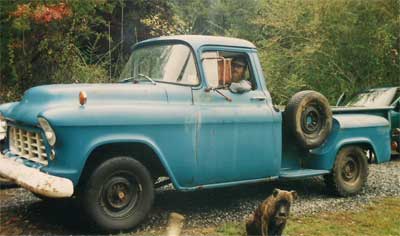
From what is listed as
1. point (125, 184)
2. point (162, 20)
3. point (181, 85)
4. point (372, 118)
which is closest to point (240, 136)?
point (181, 85)

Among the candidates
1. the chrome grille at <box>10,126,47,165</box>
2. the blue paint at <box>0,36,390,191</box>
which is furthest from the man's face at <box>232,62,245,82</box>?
the chrome grille at <box>10,126,47,165</box>

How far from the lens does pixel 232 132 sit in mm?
6023

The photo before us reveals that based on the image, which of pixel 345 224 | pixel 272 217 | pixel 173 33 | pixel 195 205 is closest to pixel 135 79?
pixel 195 205

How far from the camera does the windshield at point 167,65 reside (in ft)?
19.5

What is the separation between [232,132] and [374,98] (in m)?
7.06

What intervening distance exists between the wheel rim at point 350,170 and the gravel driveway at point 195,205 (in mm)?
274

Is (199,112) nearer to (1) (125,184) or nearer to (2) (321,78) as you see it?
(1) (125,184)

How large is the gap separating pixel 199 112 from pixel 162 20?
11346mm

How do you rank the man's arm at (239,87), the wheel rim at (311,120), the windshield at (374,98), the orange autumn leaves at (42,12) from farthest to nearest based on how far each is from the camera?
the windshield at (374,98)
the orange autumn leaves at (42,12)
the wheel rim at (311,120)
the man's arm at (239,87)

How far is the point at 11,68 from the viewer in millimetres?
11188

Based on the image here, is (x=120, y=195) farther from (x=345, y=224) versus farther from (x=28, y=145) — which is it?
(x=345, y=224)

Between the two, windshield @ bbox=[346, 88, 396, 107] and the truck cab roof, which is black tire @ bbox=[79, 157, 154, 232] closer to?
the truck cab roof

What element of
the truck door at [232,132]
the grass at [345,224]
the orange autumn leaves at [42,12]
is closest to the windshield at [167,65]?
the truck door at [232,132]

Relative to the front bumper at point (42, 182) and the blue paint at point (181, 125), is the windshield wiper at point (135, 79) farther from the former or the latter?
the front bumper at point (42, 182)
